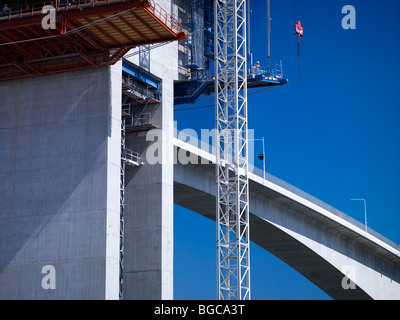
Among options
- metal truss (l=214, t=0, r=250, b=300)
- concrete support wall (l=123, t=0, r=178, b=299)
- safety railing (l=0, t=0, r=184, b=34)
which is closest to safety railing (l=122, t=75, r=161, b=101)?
concrete support wall (l=123, t=0, r=178, b=299)

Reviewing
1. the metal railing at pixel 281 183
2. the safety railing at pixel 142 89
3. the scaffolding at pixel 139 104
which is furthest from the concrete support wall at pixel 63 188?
the metal railing at pixel 281 183

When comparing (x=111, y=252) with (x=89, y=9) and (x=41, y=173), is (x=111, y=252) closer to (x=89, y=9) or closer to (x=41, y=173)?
(x=41, y=173)

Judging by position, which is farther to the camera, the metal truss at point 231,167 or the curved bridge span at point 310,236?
the curved bridge span at point 310,236

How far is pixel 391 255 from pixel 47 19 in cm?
5476

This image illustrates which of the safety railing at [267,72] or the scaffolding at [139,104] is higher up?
the safety railing at [267,72]

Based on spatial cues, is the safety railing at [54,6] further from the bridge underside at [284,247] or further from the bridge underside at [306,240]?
the bridge underside at [284,247]

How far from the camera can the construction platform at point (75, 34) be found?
43.9 meters

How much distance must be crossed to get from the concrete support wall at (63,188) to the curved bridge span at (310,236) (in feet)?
48.7

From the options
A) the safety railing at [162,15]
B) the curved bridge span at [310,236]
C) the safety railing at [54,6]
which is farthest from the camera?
the curved bridge span at [310,236]

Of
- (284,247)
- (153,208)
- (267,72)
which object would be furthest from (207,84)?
(284,247)

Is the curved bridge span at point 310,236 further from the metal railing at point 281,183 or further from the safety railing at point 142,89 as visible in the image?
the safety railing at point 142,89

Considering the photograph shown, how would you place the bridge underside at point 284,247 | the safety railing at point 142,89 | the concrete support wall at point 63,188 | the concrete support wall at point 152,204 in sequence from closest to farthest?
the concrete support wall at point 63,188 → the safety railing at point 142,89 → the concrete support wall at point 152,204 → the bridge underside at point 284,247

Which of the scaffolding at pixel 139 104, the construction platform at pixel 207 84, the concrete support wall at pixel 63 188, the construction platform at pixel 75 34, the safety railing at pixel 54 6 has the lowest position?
the concrete support wall at pixel 63 188
